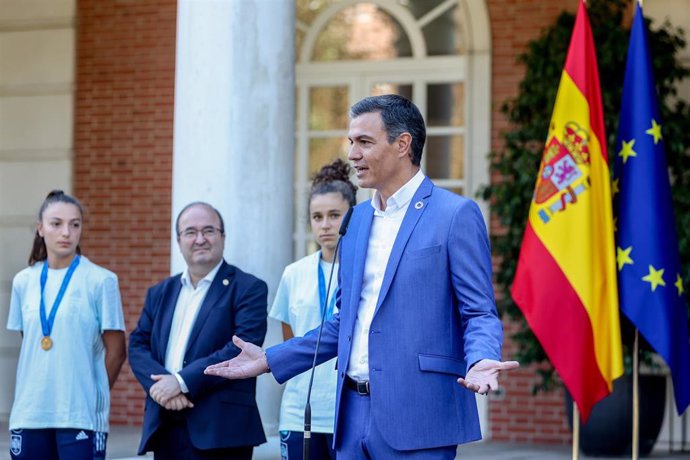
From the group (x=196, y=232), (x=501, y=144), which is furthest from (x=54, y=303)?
(x=501, y=144)

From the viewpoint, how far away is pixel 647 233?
7.82 meters

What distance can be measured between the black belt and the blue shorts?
7.27ft

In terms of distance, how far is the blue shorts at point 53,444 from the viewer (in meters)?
5.83

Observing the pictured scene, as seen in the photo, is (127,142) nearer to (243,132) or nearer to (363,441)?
(243,132)

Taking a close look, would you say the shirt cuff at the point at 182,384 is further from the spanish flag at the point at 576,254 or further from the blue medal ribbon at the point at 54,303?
the spanish flag at the point at 576,254

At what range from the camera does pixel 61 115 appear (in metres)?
11.7

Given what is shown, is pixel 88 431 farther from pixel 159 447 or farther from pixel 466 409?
pixel 466 409

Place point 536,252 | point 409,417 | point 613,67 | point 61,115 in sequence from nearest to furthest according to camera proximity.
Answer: point 409,417, point 536,252, point 613,67, point 61,115

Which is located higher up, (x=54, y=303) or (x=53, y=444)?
(x=54, y=303)

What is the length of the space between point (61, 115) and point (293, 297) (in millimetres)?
6509

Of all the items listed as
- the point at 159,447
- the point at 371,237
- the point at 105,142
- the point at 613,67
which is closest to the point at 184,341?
the point at 159,447

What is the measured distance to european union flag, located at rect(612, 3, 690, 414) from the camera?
25.6 ft

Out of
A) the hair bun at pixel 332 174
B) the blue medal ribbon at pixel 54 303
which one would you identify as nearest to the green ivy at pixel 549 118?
the hair bun at pixel 332 174

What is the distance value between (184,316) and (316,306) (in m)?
0.62
